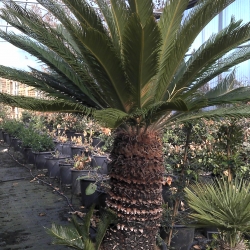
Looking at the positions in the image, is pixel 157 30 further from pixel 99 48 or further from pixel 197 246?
pixel 197 246

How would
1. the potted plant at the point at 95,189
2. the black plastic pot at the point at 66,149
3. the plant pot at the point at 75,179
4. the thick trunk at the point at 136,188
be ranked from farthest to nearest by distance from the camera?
1. the black plastic pot at the point at 66,149
2. the plant pot at the point at 75,179
3. the potted plant at the point at 95,189
4. the thick trunk at the point at 136,188

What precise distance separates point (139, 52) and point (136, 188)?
55.5 inches

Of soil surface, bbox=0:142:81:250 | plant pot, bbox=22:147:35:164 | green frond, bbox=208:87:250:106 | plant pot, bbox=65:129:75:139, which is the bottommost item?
soil surface, bbox=0:142:81:250

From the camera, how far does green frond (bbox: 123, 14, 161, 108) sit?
2477mm

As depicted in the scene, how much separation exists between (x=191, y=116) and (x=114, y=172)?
1.01 meters

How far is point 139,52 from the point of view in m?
2.69

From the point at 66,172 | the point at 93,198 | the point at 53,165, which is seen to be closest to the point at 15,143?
the point at 53,165

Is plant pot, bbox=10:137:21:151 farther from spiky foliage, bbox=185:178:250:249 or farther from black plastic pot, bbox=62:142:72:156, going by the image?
spiky foliage, bbox=185:178:250:249

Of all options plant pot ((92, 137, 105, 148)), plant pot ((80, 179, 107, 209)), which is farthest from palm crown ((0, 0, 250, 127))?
plant pot ((92, 137, 105, 148))

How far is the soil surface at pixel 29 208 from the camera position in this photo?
4.53m

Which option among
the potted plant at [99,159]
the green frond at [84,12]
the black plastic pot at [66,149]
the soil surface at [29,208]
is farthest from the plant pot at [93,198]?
Result: the black plastic pot at [66,149]

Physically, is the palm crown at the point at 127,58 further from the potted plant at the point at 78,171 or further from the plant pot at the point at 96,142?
the plant pot at the point at 96,142

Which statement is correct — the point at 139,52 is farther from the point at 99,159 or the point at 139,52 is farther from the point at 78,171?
the point at 99,159

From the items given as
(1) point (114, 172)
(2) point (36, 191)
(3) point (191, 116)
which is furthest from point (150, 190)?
(2) point (36, 191)
